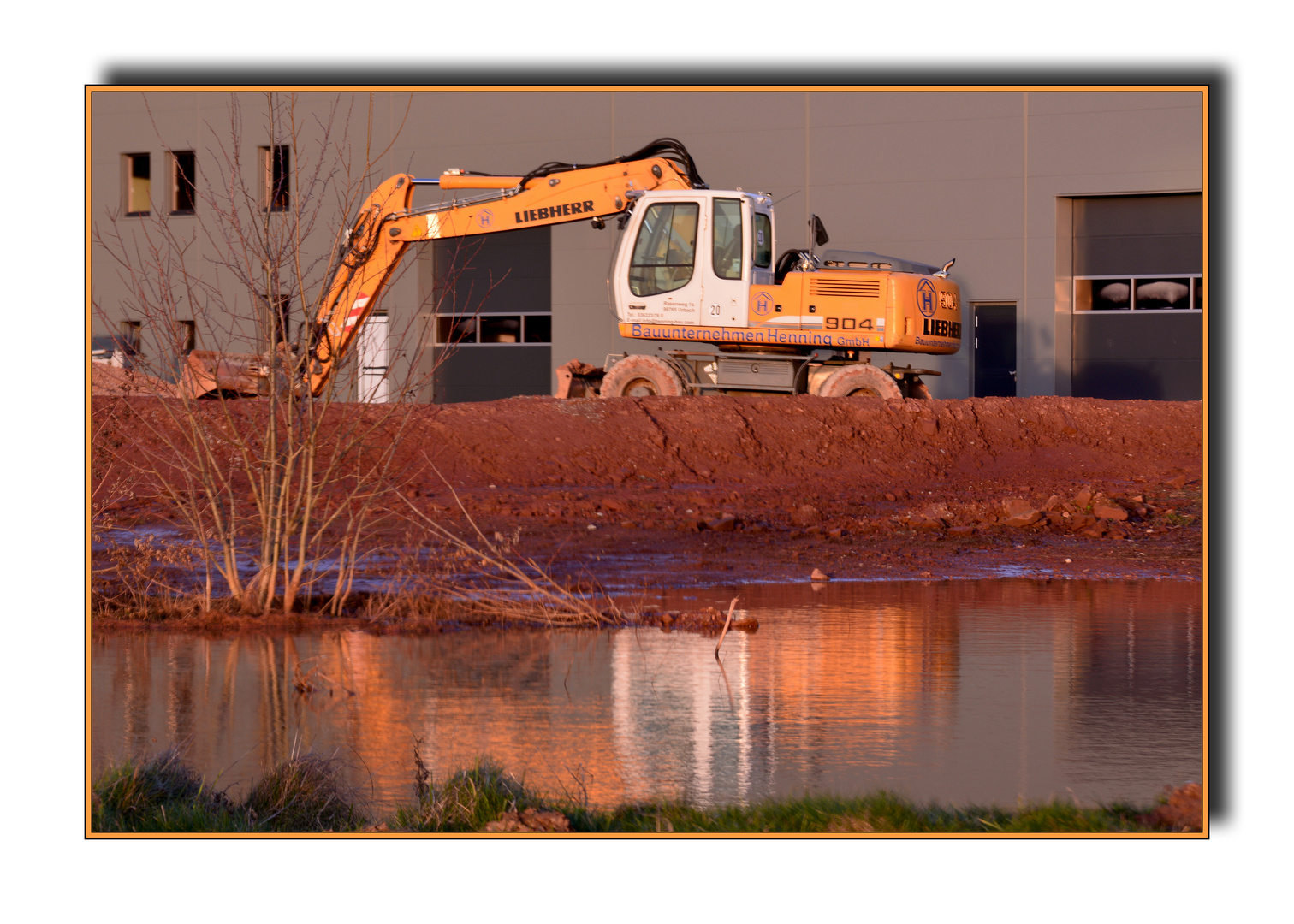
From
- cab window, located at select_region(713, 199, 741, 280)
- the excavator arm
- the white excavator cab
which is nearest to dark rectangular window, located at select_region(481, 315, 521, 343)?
the excavator arm

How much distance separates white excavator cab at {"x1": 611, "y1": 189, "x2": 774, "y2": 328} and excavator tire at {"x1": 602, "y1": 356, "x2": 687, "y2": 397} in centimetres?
104

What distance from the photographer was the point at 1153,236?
91.8 feet

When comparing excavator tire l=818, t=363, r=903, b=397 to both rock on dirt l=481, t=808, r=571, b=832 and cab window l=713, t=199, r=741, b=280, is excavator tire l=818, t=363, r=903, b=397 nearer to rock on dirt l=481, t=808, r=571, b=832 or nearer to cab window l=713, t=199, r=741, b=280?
cab window l=713, t=199, r=741, b=280

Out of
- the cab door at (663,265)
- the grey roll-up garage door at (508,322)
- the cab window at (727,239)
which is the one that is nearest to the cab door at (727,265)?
the cab window at (727,239)

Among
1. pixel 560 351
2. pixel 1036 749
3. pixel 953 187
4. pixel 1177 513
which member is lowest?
pixel 1036 749

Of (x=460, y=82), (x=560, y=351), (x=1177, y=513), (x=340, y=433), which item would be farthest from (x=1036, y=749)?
(x=560, y=351)

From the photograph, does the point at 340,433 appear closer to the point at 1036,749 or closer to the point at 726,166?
the point at 1036,749

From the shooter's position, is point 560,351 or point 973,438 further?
point 560,351

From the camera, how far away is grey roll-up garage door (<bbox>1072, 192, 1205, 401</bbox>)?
27969mm

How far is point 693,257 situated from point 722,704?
14477 millimetres

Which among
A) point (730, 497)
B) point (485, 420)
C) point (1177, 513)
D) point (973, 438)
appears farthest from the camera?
point (973, 438)

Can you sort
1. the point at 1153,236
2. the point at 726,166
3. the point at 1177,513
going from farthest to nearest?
the point at 726,166
the point at 1153,236
the point at 1177,513

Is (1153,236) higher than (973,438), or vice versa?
(1153,236)

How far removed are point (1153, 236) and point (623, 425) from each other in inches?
528
